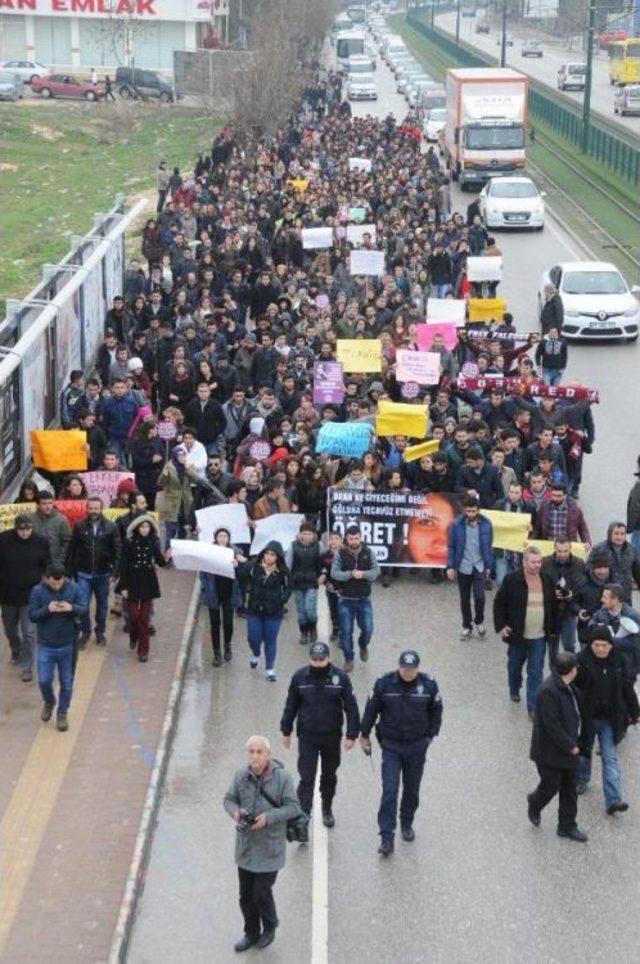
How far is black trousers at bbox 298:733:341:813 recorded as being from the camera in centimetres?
1175

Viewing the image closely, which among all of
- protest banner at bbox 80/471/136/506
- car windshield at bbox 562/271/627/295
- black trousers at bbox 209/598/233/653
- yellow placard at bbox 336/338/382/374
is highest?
yellow placard at bbox 336/338/382/374

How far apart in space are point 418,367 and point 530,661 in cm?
761

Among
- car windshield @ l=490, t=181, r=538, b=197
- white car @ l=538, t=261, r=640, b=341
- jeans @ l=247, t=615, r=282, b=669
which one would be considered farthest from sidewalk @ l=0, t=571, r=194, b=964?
car windshield @ l=490, t=181, r=538, b=197

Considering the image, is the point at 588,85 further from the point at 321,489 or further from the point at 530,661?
the point at 530,661

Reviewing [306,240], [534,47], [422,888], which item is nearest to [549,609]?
[422,888]

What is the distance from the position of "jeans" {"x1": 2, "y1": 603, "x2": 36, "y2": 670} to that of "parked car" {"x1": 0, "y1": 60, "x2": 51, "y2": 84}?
70698mm

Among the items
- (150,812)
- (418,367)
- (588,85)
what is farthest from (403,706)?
(588,85)

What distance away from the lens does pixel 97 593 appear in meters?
15.2

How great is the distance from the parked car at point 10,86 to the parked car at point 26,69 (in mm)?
1002

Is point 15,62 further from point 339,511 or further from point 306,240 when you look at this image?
point 339,511

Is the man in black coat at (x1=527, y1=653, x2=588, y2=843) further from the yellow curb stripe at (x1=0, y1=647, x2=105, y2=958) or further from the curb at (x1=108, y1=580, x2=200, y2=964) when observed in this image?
the yellow curb stripe at (x1=0, y1=647, x2=105, y2=958)

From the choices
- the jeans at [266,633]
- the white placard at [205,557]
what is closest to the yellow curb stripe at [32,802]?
the white placard at [205,557]

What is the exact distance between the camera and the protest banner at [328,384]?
66.4ft

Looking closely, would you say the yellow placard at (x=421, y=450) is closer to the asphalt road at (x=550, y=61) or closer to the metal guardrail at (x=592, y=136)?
the metal guardrail at (x=592, y=136)
